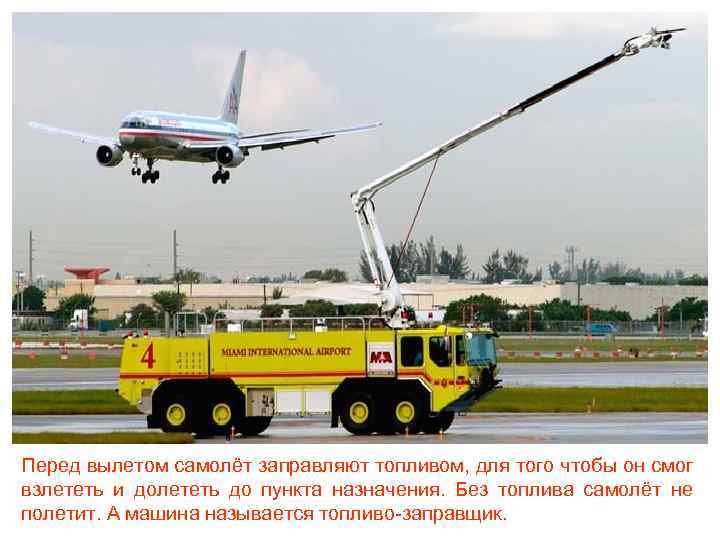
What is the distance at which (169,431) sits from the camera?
36.6 m

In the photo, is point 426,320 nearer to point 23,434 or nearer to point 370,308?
point 370,308

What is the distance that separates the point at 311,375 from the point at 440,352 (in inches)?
135

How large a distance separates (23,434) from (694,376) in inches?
1453

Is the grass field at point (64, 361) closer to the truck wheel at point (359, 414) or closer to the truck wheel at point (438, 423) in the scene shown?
the truck wheel at point (438, 423)

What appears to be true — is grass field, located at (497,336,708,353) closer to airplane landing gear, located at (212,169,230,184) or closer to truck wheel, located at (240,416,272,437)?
airplane landing gear, located at (212,169,230,184)

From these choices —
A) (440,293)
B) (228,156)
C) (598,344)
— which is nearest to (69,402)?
(228,156)

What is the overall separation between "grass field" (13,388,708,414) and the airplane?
17615 mm

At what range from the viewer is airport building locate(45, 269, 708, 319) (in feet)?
443

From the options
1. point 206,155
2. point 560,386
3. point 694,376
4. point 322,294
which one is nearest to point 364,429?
point 322,294

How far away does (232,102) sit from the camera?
300 feet

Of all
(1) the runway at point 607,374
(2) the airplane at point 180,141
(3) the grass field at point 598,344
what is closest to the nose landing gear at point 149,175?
(2) the airplane at point 180,141

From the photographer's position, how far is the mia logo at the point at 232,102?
90.9 meters

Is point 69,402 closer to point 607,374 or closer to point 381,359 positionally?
point 381,359

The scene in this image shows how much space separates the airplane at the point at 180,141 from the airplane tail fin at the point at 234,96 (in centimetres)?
1362
